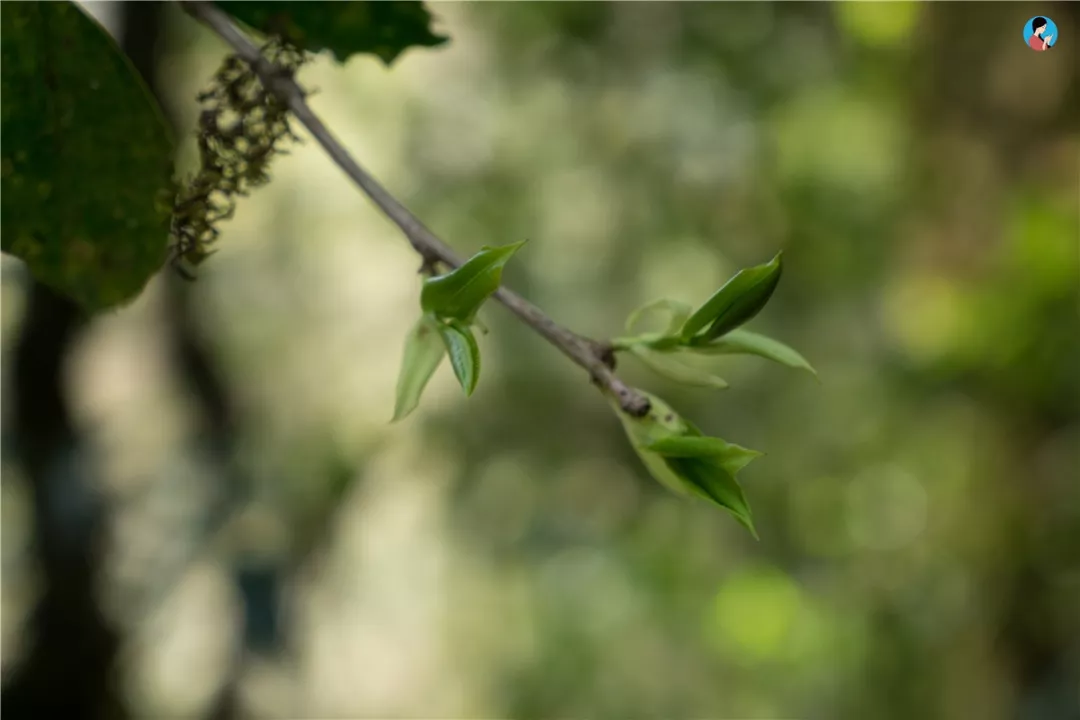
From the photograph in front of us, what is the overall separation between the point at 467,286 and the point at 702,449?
0.07m

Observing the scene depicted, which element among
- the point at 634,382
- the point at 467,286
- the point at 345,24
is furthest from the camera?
the point at 634,382

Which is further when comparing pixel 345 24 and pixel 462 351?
pixel 345 24

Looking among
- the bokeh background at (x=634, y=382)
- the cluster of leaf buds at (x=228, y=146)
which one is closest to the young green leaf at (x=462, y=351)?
the cluster of leaf buds at (x=228, y=146)

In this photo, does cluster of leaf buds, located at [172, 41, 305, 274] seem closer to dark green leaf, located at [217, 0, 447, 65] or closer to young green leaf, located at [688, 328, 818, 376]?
dark green leaf, located at [217, 0, 447, 65]

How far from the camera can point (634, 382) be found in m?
1.28

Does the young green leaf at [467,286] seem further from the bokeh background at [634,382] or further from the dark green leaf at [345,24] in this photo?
the bokeh background at [634,382]

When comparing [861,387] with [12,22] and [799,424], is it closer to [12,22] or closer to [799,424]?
[799,424]

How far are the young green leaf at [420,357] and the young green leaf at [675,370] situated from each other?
6cm

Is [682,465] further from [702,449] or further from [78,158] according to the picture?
[78,158]

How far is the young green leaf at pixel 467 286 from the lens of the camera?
20 centimetres

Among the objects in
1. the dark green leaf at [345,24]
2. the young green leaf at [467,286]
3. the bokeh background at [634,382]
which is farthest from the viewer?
the bokeh background at [634,382]

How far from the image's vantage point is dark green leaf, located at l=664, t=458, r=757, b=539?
0.22 meters

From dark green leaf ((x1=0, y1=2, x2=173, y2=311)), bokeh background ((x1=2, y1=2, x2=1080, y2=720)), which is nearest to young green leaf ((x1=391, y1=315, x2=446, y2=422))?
dark green leaf ((x1=0, y1=2, x2=173, y2=311))

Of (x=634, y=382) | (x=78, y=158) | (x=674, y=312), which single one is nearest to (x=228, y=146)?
(x=78, y=158)
